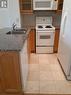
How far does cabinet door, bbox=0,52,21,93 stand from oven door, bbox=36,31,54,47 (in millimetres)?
2083

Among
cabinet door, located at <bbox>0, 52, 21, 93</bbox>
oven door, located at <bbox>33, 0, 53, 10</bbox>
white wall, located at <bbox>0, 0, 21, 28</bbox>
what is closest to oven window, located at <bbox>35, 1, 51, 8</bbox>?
oven door, located at <bbox>33, 0, 53, 10</bbox>

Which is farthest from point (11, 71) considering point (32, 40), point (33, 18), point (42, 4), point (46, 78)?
point (33, 18)

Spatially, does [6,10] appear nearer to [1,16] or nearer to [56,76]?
[1,16]

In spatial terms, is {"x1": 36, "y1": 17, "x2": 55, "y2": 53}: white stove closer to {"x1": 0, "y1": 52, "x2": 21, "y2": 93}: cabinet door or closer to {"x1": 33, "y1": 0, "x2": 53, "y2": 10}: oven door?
{"x1": 33, "y1": 0, "x2": 53, "y2": 10}: oven door

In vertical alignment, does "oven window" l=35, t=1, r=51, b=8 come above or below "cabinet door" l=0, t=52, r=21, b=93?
above

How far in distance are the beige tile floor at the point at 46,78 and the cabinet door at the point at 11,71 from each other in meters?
0.39

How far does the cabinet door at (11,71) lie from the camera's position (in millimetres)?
1701

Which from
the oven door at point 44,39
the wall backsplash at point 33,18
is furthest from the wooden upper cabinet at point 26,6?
the oven door at point 44,39

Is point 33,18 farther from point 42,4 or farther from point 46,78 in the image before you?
point 46,78

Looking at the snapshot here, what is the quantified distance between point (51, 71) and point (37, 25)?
6.02 feet

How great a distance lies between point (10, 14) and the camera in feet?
11.7

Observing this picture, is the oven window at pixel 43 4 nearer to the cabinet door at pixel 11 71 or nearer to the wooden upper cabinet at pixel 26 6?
the wooden upper cabinet at pixel 26 6

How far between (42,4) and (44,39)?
1.08 m

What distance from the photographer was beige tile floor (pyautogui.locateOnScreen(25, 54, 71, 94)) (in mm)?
2272
